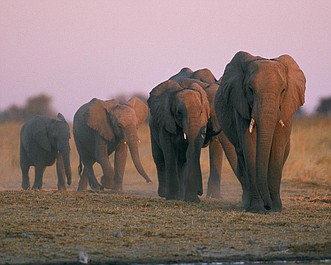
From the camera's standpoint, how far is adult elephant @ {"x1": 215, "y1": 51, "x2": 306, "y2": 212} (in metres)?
15.8

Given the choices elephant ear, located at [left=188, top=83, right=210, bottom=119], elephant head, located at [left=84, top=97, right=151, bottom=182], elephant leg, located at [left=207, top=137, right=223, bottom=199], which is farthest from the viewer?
elephant head, located at [left=84, top=97, right=151, bottom=182]

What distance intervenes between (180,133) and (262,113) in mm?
3186

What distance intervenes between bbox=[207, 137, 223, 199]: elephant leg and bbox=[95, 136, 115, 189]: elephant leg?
306 centimetres

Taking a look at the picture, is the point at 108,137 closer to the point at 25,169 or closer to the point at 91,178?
the point at 91,178

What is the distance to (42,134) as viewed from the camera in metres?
27.0

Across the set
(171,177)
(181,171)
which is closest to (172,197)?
(171,177)

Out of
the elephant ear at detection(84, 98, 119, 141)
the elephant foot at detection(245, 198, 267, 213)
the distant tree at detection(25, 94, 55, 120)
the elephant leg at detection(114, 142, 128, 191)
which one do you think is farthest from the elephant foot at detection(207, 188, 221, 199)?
the distant tree at detection(25, 94, 55, 120)

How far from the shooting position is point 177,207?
656 inches

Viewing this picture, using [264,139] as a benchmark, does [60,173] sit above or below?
below

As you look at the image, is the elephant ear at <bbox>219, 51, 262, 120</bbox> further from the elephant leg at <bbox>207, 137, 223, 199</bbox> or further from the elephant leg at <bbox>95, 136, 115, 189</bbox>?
the elephant leg at <bbox>95, 136, 115, 189</bbox>

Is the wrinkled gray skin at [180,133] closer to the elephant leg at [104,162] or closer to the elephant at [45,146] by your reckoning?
the elephant leg at [104,162]

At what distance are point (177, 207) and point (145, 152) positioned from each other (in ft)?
55.0

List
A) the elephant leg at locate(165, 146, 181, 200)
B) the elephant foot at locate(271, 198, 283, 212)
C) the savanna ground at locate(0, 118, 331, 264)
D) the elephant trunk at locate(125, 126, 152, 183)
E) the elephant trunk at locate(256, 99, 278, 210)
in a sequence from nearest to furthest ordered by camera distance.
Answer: the savanna ground at locate(0, 118, 331, 264) < the elephant trunk at locate(256, 99, 278, 210) < the elephant foot at locate(271, 198, 283, 212) < the elephant leg at locate(165, 146, 181, 200) < the elephant trunk at locate(125, 126, 152, 183)

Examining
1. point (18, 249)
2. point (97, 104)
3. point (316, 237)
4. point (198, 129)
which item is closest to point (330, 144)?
point (97, 104)
